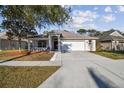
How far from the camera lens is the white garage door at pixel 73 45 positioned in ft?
152

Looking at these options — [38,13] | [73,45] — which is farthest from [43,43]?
[38,13]

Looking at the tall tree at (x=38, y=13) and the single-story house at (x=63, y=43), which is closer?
the tall tree at (x=38, y=13)

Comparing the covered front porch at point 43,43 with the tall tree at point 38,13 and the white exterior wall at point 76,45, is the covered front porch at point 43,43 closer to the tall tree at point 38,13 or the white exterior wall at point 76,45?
the white exterior wall at point 76,45

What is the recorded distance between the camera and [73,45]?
154ft

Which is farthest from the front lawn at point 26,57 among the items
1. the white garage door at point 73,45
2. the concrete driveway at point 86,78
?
the white garage door at point 73,45

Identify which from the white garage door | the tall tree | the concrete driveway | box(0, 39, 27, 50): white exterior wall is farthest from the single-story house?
the tall tree

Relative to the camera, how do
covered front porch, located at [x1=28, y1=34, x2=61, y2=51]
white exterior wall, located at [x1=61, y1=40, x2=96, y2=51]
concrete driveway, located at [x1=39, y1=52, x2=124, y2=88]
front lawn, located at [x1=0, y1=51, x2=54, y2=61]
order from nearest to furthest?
concrete driveway, located at [x1=39, y1=52, x2=124, y2=88], front lawn, located at [x1=0, y1=51, x2=54, y2=61], covered front porch, located at [x1=28, y1=34, x2=61, y2=51], white exterior wall, located at [x1=61, y1=40, x2=96, y2=51]

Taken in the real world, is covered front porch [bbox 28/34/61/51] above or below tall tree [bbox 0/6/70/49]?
below

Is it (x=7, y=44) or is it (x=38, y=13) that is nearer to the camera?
(x=38, y=13)

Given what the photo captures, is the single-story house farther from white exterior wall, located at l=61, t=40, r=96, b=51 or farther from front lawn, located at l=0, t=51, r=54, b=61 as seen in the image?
front lawn, located at l=0, t=51, r=54, b=61

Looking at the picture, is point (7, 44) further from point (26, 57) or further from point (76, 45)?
point (26, 57)

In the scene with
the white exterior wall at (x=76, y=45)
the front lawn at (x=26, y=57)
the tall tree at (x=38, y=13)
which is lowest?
the front lawn at (x=26, y=57)

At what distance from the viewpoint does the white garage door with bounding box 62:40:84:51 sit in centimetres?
4622
